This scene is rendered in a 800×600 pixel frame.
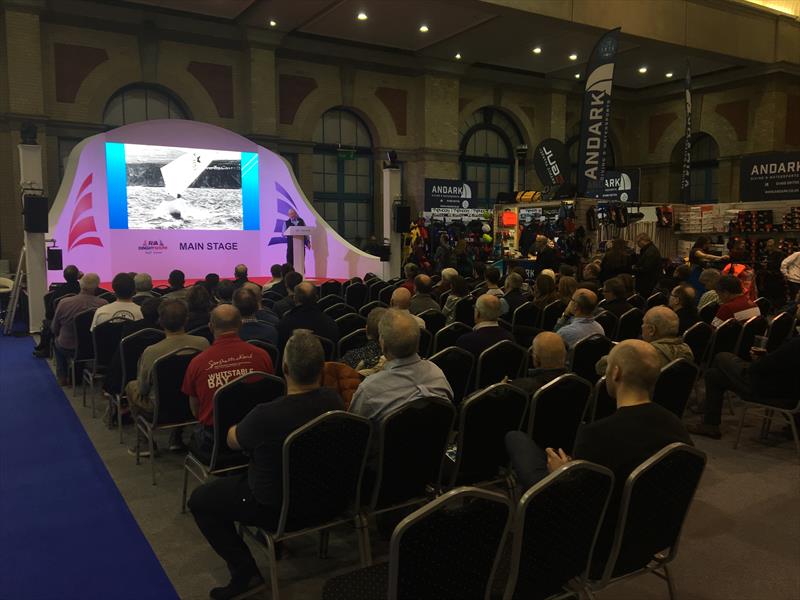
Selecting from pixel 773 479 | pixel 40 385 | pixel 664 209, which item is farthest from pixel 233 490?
pixel 664 209

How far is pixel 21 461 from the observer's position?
4.14m

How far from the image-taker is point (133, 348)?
4.35 m

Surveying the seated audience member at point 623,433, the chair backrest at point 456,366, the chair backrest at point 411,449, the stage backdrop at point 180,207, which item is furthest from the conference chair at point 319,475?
the stage backdrop at point 180,207

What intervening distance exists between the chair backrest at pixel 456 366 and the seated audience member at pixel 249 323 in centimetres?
136

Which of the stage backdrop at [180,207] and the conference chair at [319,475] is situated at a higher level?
the stage backdrop at [180,207]

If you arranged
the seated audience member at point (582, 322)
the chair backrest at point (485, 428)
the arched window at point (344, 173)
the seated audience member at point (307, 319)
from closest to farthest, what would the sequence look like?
1. the chair backrest at point (485, 428)
2. the seated audience member at point (582, 322)
3. the seated audience member at point (307, 319)
4. the arched window at point (344, 173)

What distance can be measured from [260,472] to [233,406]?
25.6 inches

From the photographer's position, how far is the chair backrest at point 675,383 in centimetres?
351

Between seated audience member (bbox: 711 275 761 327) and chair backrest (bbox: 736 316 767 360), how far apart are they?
0.12m

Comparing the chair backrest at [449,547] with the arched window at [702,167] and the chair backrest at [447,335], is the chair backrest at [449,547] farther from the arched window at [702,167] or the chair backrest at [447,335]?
the arched window at [702,167]

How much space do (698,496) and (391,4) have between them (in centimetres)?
1229

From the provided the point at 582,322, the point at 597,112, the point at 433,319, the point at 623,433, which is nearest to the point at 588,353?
the point at 582,322

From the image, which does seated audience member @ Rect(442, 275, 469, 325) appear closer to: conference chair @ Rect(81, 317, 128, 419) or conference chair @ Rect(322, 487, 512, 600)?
conference chair @ Rect(81, 317, 128, 419)

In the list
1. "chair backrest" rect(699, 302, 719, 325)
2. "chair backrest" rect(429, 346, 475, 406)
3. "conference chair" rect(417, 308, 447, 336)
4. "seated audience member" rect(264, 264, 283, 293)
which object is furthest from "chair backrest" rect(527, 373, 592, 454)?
"seated audience member" rect(264, 264, 283, 293)
